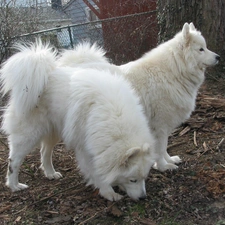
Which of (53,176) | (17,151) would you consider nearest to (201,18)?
(53,176)

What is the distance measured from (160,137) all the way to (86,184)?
111cm

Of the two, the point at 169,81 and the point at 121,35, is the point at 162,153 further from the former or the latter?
the point at 121,35

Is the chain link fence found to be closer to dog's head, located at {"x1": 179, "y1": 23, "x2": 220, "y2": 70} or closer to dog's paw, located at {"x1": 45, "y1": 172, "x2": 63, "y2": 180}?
dog's head, located at {"x1": 179, "y1": 23, "x2": 220, "y2": 70}

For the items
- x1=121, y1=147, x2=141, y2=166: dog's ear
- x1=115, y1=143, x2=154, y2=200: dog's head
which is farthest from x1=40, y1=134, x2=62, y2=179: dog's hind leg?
x1=121, y1=147, x2=141, y2=166: dog's ear

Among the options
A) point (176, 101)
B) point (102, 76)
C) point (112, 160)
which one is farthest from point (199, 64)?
point (112, 160)

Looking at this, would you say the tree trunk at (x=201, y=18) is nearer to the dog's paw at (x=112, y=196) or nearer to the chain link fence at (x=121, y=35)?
the chain link fence at (x=121, y=35)

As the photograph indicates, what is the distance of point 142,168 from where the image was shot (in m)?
2.99

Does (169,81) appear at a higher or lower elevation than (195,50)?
lower

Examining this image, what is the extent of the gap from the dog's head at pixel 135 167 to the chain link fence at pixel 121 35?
6.13m

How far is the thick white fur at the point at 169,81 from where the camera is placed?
404cm

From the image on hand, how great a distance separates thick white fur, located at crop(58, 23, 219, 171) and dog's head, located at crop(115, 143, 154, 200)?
937 millimetres

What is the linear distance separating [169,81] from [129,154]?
1614mm

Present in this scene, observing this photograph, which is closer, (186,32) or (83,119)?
(83,119)

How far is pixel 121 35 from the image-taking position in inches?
352
